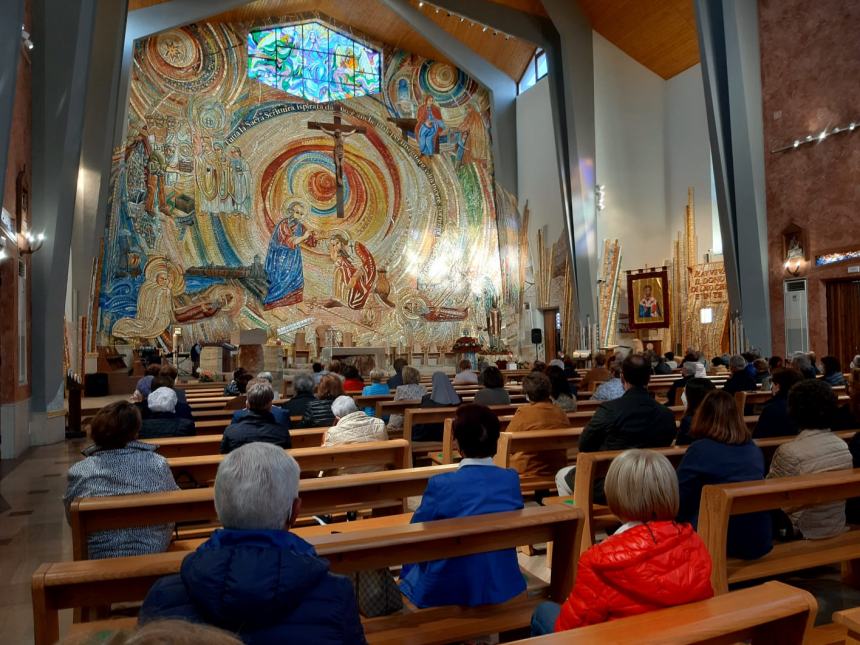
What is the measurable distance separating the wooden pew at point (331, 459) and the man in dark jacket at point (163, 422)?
116cm

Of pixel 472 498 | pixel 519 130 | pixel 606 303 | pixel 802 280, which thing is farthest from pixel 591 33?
pixel 472 498

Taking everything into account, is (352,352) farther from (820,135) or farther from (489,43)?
(489,43)

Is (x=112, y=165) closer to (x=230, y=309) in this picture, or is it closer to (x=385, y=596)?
(x=230, y=309)

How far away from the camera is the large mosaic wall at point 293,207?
16125 millimetres

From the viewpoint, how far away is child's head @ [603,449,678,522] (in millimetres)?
1741

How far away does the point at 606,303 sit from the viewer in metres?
16.8

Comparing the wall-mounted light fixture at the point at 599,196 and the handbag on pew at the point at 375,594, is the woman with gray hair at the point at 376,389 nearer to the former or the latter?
the handbag on pew at the point at 375,594

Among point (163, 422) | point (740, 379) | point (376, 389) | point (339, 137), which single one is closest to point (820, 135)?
point (740, 379)

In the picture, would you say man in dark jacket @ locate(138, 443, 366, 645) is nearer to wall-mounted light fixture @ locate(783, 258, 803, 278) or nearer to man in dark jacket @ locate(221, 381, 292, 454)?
man in dark jacket @ locate(221, 381, 292, 454)

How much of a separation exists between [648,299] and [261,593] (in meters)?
15.6

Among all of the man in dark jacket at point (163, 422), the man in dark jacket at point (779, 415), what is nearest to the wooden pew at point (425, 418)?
the man in dark jacket at point (163, 422)

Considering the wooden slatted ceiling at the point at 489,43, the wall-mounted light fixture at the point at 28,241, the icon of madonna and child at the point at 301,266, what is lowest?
the wall-mounted light fixture at the point at 28,241

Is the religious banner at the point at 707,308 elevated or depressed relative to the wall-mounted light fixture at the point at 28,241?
depressed

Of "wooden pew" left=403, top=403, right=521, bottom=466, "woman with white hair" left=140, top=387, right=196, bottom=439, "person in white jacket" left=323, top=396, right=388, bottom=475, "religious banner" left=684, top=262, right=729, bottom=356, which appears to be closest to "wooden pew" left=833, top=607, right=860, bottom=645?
"person in white jacket" left=323, top=396, right=388, bottom=475
